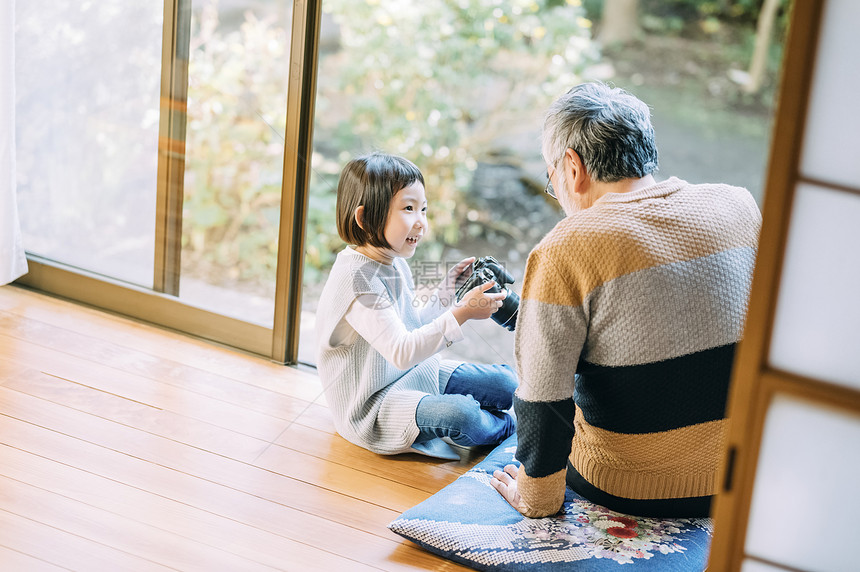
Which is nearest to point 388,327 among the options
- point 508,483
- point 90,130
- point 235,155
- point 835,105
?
point 508,483

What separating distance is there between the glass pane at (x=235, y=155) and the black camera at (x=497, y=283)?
0.62m

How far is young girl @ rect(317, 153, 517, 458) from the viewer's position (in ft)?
5.85

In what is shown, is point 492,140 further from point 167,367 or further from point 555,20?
point 167,367

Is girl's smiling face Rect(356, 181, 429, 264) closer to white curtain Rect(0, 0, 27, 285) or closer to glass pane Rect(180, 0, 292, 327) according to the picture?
glass pane Rect(180, 0, 292, 327)

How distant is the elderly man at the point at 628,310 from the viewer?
1410mm

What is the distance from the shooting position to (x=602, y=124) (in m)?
1.46

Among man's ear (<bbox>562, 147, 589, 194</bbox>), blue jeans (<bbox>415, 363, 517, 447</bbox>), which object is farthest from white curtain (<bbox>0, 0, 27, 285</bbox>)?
man's ear (<bbox>562, 147, 589, 194</bbox>)

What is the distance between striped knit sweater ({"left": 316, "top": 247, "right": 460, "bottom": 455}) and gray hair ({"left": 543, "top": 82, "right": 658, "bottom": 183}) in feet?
1.73

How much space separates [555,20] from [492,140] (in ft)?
0.99

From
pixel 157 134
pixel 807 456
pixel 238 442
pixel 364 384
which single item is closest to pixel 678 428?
pixel 807 456

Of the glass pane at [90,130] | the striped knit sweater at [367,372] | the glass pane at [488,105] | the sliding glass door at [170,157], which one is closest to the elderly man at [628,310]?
the glass pane at [488,105]

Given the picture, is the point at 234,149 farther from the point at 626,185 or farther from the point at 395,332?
the point at 626,185

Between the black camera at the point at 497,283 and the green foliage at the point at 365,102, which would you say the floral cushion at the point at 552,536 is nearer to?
the black camera at the point at 497,283

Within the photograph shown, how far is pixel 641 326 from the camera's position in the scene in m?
1.43
